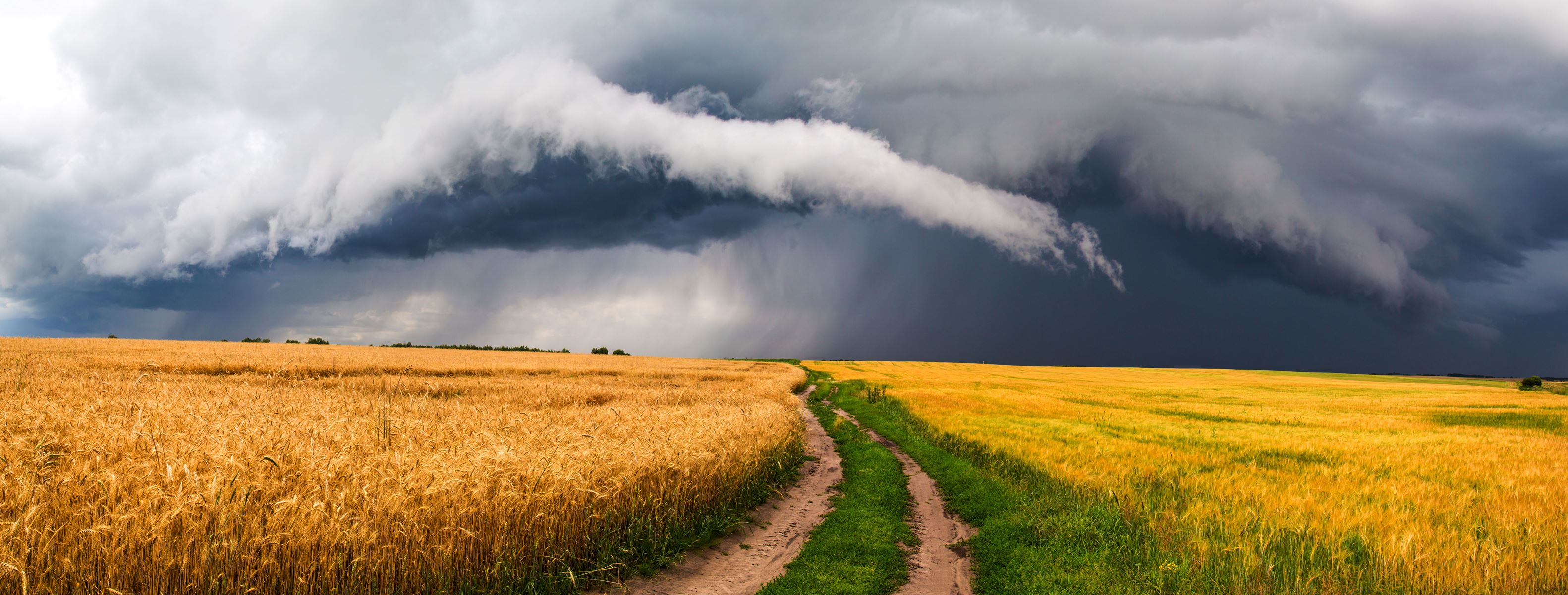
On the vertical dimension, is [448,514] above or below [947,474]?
above

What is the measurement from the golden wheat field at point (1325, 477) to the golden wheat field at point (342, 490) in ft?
24.2

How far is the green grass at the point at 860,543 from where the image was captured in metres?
7.78

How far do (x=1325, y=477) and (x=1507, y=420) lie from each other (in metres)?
27.1

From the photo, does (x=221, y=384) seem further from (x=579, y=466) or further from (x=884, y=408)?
(x=884, y=408)

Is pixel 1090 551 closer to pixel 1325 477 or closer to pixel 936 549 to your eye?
pixel 936 549

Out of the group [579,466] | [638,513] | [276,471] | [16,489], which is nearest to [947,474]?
[638,513]

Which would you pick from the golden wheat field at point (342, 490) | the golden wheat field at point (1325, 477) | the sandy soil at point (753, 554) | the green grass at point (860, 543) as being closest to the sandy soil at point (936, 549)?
the green grass at point (860, 543)

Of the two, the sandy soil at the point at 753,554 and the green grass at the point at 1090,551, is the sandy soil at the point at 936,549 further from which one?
the sandy soil at the point at 753,554

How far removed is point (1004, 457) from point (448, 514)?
1240cm

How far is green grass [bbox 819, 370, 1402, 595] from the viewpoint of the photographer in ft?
24.2

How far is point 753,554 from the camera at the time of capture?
9.10 meters

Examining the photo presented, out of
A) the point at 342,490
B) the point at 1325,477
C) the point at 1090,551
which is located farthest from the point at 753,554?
the point at 1325,477

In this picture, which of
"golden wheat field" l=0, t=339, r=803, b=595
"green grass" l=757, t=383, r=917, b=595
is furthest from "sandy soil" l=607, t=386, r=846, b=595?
"golden wheat field" l=0, t=339, r=803, b=595

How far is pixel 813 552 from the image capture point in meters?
8.99
